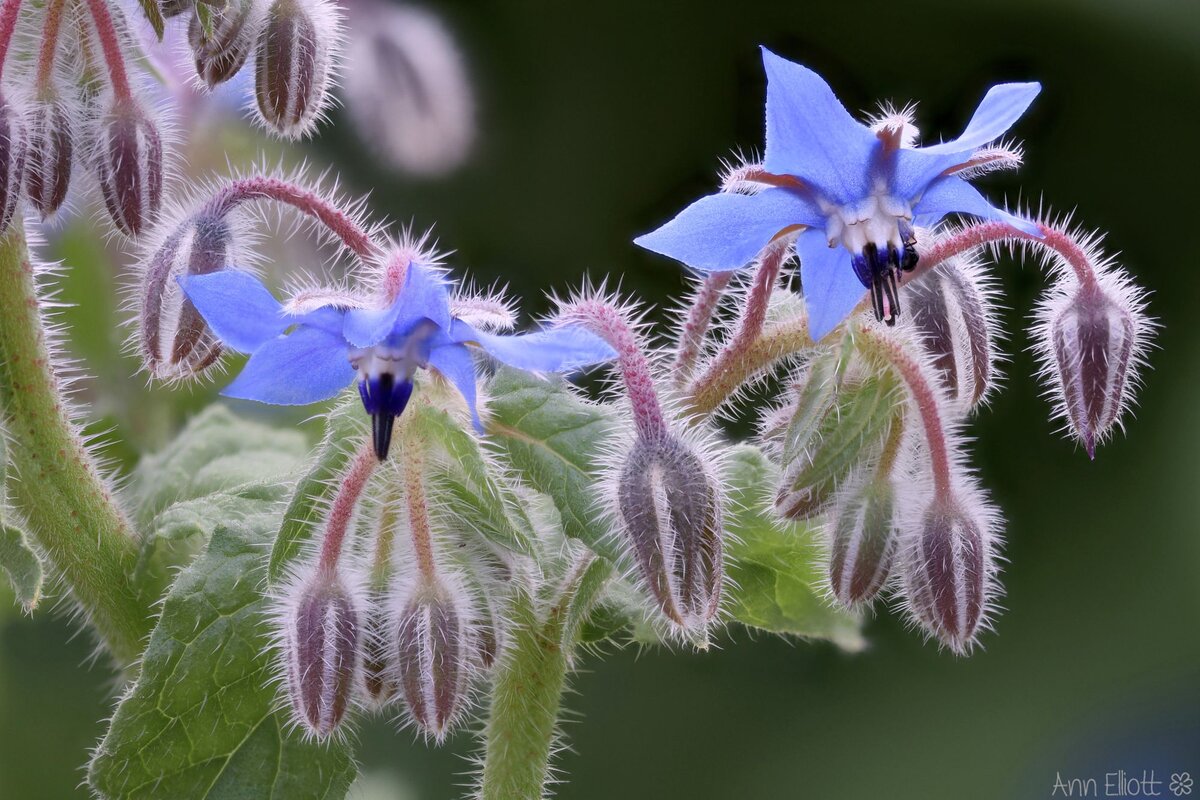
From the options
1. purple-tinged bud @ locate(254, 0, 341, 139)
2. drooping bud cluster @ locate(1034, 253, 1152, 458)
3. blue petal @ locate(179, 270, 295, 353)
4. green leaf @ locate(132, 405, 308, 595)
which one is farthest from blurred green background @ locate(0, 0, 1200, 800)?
blue petal @ locate(179, 270, 295, 353)

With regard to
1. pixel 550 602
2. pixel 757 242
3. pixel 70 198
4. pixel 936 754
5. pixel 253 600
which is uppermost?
pixel 936 754

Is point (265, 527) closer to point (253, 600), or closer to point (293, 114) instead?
point (253, 600)

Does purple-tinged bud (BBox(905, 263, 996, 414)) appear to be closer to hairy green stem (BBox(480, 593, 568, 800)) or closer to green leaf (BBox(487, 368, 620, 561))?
green leaf (BBox(487, 368, 620, 561))

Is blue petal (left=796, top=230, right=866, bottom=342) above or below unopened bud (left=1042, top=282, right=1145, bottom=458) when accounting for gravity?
below

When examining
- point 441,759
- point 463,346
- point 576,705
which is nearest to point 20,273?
point 463,346

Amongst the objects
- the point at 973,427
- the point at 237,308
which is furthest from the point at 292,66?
the point at 973,427
